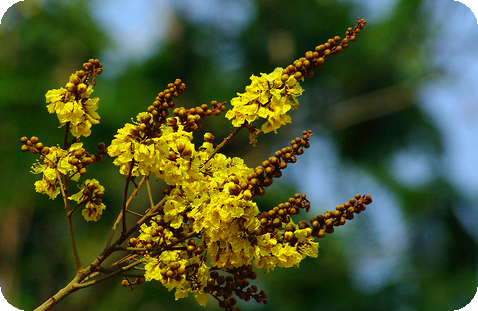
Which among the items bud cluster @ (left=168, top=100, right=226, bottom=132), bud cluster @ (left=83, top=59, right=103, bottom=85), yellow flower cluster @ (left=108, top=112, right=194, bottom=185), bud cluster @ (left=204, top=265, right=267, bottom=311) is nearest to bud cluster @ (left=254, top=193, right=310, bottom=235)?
bud cluster @ (left=204, top=265, right=267, bottom=311)

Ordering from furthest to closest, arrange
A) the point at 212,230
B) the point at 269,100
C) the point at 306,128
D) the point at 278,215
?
the point at 306,128, the point at 269,100, the point at 278,215, the point at 212,230

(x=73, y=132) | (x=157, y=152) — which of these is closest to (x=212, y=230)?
(x=157, y=152)

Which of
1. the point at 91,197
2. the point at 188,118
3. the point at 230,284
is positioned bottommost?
the point at 230,284

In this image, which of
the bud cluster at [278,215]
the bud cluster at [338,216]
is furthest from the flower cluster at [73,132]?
the bud cluster at [338,216]

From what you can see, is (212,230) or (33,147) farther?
(33,147)

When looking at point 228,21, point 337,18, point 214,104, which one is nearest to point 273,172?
point 214,104

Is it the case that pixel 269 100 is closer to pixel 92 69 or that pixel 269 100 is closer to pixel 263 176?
pixel 263 176

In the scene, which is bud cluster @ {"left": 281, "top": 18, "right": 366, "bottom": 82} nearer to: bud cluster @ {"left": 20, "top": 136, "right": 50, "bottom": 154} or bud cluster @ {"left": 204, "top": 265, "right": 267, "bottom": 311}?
bud cluster @ {"left": 204, "top": 265, "right": 267, "bottom": 311}

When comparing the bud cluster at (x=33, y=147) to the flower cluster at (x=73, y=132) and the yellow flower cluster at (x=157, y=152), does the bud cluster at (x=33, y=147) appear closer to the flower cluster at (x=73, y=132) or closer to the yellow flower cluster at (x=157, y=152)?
the flower cluster at (x=73, y=132)
